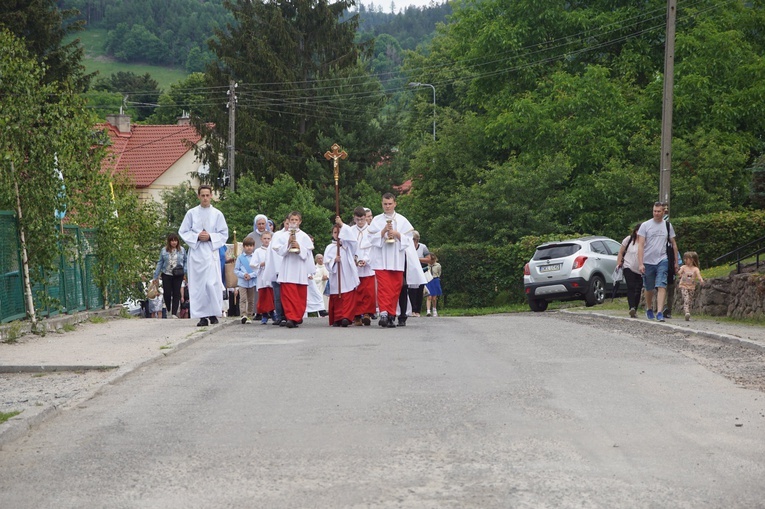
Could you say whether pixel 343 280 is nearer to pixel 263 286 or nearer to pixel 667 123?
pixel 263 286

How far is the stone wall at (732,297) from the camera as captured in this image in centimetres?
1897

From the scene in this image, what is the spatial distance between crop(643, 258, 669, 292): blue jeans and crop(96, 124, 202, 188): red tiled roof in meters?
57.2

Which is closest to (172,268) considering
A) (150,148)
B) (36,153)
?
(36,153)

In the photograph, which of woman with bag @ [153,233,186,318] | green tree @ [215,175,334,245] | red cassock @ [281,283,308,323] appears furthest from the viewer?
green tree @ [215,175,334,245]

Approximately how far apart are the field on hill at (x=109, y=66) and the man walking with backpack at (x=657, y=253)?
124345mm

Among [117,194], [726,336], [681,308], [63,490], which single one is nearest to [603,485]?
[63,490]

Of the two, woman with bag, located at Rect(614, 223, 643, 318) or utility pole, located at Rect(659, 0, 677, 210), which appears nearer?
woman with bag, located at Rect(614, 223, 643, 318)

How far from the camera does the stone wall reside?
62.2ft

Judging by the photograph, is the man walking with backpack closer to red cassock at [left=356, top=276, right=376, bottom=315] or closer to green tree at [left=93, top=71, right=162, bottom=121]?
red cassock at [left=356, top=276, right=376, bottom=315]

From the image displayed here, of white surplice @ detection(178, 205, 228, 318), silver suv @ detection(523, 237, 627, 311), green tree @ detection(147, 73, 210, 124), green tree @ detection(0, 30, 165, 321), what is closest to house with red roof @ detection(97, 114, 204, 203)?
green tree @ detection(147, 73, 210, 124)

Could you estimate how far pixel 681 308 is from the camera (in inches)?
879

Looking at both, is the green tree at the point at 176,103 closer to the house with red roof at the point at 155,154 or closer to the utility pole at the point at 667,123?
the house with red roof at the point at 155,154

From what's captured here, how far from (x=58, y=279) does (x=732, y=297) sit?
1092 centimetres

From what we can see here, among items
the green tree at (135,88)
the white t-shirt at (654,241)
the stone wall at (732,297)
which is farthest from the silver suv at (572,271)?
the green tree at (135,88)
